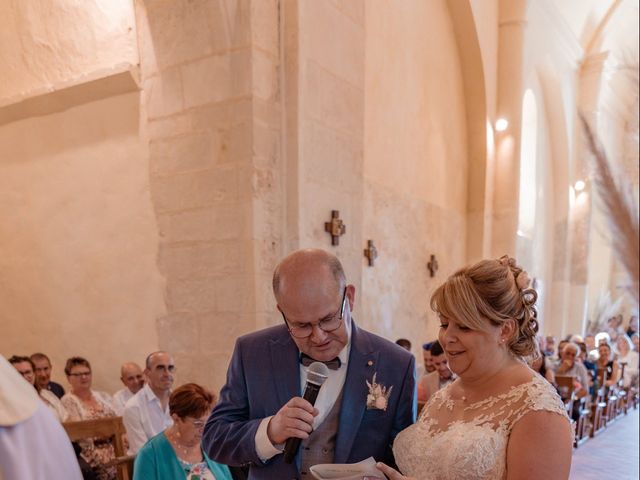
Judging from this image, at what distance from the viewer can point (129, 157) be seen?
470cm

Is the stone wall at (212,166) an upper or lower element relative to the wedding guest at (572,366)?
upper

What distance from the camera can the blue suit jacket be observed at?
71.2 inches

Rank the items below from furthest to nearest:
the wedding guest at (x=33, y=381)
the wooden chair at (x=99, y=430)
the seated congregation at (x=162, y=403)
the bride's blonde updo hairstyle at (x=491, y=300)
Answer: the wedding guest at (x=33, y=381), the wooden chair at (x=99, y=430), the seated congregation at (x=162, y=403), the bride's blonde updo hairstyle at (x=491, y=300)

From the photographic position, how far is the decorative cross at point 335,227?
435 cm

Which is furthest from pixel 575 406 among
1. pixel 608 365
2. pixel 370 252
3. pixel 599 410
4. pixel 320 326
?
pixel 320 326

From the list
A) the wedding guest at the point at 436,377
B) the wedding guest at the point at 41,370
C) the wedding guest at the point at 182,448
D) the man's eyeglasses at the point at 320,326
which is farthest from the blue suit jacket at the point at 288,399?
the wedding guest at the point at 41,370

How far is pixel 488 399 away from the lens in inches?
68.7

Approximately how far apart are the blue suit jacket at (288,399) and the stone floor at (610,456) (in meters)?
4.64

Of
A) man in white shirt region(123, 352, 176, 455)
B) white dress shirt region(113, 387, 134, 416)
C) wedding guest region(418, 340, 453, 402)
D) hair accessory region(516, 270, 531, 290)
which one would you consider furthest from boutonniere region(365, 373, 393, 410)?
white dress shirt region(113, 387, 134, 416)

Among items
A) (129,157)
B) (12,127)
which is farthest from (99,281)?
(12,127)

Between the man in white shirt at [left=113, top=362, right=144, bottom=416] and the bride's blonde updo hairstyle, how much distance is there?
143 inches

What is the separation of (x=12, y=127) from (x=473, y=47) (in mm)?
6536

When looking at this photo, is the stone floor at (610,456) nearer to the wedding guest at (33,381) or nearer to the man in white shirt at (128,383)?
the man in white shirt at (128,383)

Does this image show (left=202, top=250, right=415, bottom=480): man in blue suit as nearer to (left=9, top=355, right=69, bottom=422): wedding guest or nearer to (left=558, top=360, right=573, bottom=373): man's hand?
(left=9, top=355, right=69, bottom=422): wedding guest
